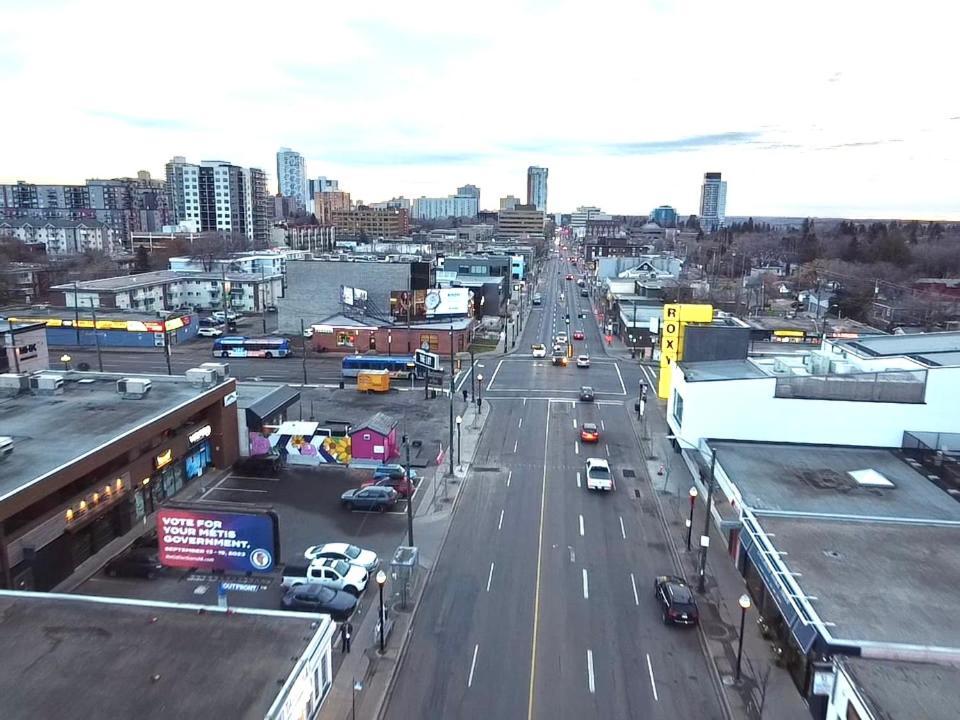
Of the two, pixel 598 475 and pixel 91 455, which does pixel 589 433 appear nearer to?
pixel 598 475

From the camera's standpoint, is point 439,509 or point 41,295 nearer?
point 439,509

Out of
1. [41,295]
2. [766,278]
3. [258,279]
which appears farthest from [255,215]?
[766,278]

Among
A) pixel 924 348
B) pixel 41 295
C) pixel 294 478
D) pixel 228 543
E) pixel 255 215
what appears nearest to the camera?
pixel 228 543

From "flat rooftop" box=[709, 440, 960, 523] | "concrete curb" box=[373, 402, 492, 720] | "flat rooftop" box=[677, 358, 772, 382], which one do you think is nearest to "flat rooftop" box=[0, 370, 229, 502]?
"concrete curb" box=[373, 402, 492, 720]

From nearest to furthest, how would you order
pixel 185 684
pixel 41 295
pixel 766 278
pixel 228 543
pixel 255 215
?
1. pixel 185 684
2. pixel 228 543
3. pixel 41 295
4. pixel 766 278
5. pixel 255 215

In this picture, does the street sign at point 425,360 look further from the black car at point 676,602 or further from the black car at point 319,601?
the black car at point 676,602

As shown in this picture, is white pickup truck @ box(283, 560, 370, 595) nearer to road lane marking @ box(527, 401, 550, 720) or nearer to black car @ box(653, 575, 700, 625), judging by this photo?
road lane marking @ box(527, 401, 550, 720)

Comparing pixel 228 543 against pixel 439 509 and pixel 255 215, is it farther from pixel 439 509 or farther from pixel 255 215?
pixel 255 215
